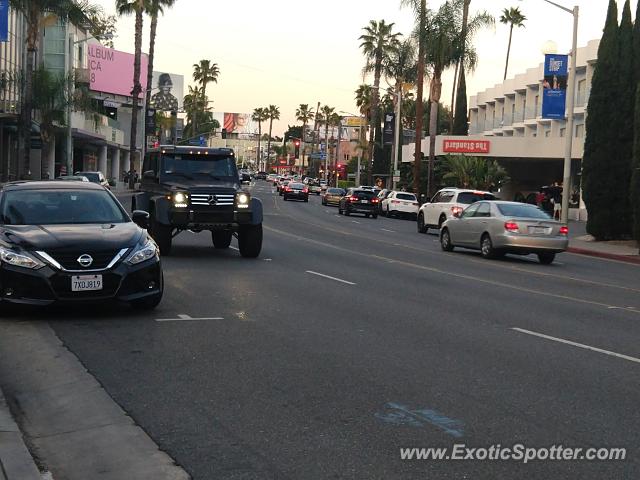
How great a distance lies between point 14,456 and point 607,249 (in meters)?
28.7

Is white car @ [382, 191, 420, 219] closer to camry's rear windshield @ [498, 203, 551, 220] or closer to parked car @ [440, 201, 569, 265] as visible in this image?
parked car @ [440, 201, 569, 265]

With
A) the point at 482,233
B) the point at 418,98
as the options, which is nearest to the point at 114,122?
the point at 418,98

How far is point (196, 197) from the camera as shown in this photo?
63.4 ft

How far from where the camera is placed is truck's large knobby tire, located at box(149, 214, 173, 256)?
19.6m

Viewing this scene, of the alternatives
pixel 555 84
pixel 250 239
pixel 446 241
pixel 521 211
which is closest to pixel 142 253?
pixel 250 239

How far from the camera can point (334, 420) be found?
22.6 ft

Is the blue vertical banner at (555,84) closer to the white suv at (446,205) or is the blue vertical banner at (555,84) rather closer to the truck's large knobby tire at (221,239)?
the white suv at (446,205)

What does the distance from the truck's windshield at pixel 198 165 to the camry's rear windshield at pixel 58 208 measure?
24.0 feet

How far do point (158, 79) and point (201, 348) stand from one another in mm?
134530

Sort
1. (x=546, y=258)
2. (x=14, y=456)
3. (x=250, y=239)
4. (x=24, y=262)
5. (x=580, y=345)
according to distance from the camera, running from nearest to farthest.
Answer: (x=14, y=456), (x=580, y=345), (x=24, y=262), (x=250, y=239), (x=546, y=258)

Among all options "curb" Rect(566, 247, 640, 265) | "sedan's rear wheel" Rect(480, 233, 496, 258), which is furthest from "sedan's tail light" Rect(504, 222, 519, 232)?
"curb" Rect(566, 247, 640, 265)

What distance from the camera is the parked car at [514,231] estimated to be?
23406 mm

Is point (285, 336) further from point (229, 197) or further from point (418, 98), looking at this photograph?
point (418, 98)

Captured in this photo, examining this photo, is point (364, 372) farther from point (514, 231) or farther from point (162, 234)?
point (514, 231)
